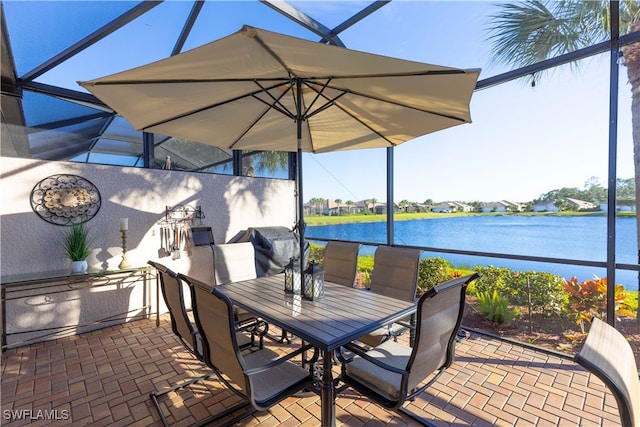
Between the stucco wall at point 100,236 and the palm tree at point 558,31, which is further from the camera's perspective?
the stucco wall at point 100,236

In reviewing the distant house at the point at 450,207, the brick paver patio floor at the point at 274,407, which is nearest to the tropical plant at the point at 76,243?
the brick paver patio floor at the point at 274,407

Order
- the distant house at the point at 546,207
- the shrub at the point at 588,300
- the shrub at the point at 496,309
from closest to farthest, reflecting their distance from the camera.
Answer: the shrub at the point at 588,300 < the shrub at the point at 496,309 < the distant house at the point at 546,207

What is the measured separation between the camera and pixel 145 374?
267 centimetres

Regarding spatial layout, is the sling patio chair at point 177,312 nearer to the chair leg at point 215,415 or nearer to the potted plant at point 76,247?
the chair leg at point 215,415

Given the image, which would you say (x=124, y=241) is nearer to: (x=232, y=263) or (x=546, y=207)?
(x=232, y=263)

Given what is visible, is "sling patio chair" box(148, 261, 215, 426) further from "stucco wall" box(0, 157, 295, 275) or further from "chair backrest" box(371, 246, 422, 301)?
"stucco wall" box(0, 157, 295, 275)

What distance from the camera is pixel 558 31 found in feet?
10.1

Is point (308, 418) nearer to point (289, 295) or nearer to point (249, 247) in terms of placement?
point (289, 295)

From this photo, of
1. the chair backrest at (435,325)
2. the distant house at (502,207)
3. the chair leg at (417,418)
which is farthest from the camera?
the distant house at (502,207)

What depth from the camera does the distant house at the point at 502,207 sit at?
4324 mm

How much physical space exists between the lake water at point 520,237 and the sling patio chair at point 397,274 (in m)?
0.90

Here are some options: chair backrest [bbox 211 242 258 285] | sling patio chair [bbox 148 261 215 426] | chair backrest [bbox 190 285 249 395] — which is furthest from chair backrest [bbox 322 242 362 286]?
chair backrest [bbox 190 285 249 395]

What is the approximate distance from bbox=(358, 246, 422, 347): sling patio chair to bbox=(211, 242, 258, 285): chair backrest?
1.50m

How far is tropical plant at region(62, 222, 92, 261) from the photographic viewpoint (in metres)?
3.35
